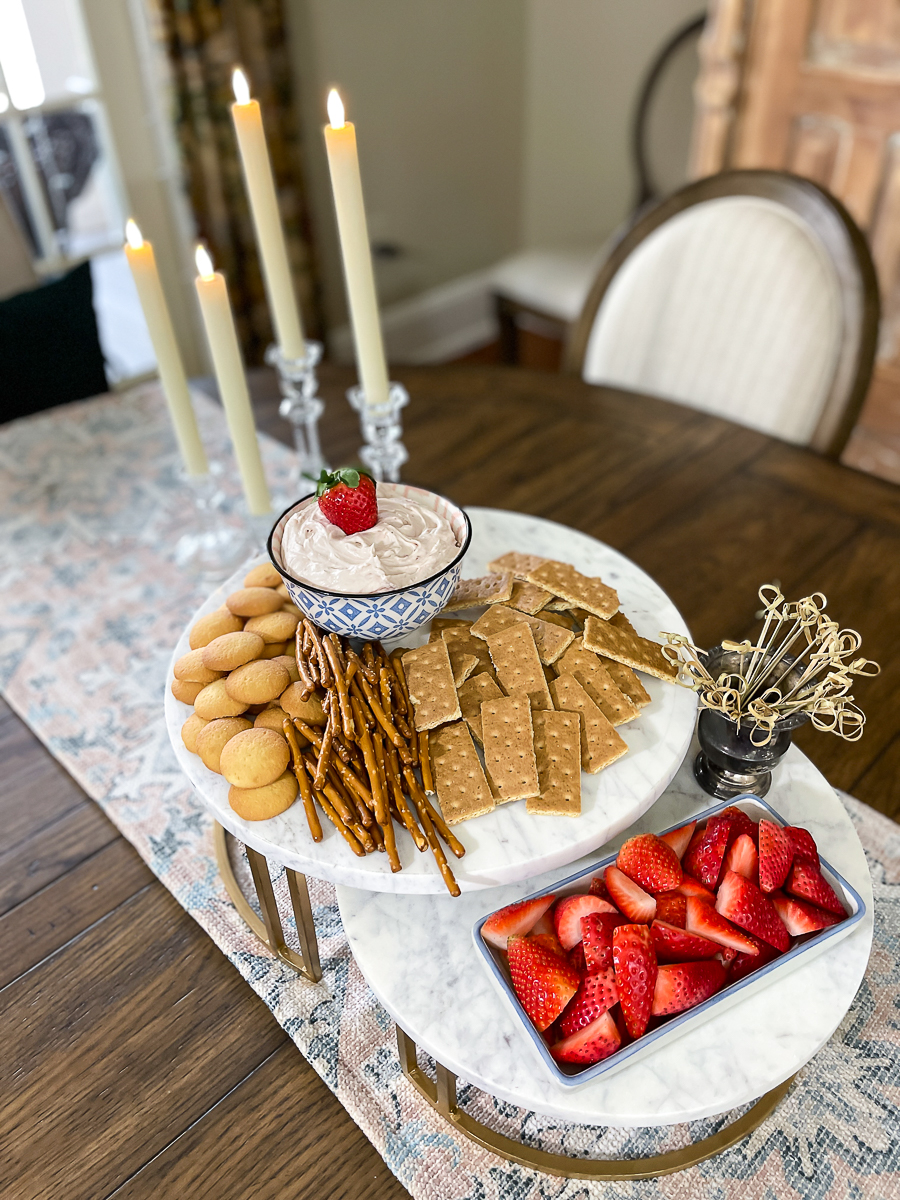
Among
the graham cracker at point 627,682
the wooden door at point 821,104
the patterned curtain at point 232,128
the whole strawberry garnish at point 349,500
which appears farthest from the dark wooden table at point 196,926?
the patterned curtain at point 232,128

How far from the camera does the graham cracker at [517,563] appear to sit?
901mm

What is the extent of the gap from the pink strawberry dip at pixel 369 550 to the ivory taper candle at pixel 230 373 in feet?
0.67

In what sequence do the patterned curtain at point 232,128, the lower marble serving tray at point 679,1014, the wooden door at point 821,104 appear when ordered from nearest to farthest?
the lower marble serving tray at point 679,1014 → the wooden door at point 821,104 → the patterned curtain at point 232,128

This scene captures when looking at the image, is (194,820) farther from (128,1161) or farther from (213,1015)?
(128,1161)

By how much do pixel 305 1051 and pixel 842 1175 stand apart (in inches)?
16.2

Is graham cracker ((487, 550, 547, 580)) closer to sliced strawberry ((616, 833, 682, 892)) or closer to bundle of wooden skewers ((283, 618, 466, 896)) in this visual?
bundle of wooden skewers ((283, 618, 466, 896))

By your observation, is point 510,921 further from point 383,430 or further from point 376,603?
point 383,430

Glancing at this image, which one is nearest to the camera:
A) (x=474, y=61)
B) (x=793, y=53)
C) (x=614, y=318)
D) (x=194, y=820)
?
(x=194, y=820)

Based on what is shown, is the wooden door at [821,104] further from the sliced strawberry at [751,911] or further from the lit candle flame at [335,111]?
the sliced strawberry at [751,911]

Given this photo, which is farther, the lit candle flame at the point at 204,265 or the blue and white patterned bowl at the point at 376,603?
the lit candle flame at the point at 204,265

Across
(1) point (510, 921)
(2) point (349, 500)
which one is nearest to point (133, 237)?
(2) point (349, 500)

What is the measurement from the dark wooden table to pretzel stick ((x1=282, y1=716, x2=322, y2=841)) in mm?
208

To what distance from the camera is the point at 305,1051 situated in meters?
0.73

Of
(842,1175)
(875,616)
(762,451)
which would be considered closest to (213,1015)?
(842,1175)
